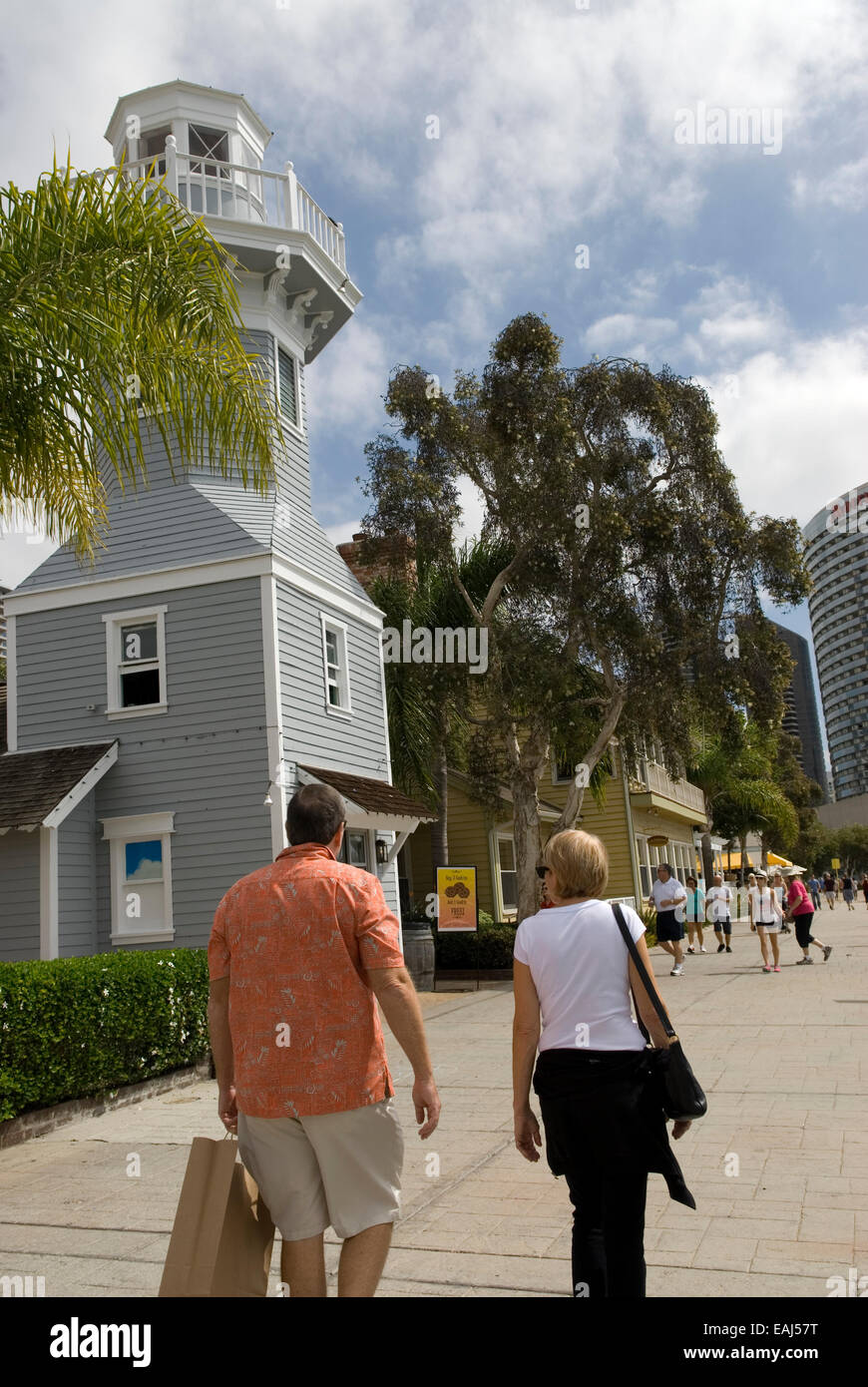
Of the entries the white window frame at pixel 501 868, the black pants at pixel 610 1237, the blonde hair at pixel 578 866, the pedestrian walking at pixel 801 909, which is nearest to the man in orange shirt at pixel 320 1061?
the black pants at pixel 610 1237

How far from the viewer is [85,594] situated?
16.0 m

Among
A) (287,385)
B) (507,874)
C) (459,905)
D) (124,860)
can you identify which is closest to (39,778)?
(124,860)

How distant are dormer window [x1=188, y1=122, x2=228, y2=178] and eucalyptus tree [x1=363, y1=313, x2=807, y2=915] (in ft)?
16.0

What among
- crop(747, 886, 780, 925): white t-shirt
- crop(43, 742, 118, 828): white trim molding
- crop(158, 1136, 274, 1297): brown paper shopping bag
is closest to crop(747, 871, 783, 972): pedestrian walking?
crop(747, 886, 780, 925): white t-shirt

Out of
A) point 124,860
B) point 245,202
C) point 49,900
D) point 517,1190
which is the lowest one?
point 517,1190

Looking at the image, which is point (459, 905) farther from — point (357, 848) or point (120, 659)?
point (120, 659)

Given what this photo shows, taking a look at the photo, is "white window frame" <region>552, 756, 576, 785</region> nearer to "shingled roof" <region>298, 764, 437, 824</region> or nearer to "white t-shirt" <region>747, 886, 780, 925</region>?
"white t-shirt" <region>747, 886, 780, 925</region>

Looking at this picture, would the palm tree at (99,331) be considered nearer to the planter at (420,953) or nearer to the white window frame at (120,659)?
the white window frame at (120,659)

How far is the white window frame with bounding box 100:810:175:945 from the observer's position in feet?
48.5

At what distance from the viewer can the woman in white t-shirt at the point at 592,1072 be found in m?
3.44

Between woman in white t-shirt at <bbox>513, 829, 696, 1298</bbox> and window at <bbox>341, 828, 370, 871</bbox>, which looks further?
window at <bbox>341, 828, 370, 871</bbox>

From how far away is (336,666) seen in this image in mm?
17109

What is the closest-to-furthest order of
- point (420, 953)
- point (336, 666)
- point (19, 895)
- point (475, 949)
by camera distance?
point (19, 895) < point (336, 666) < point (420, 953) < point (475, 949)

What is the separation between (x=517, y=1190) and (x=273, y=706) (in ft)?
29.8
